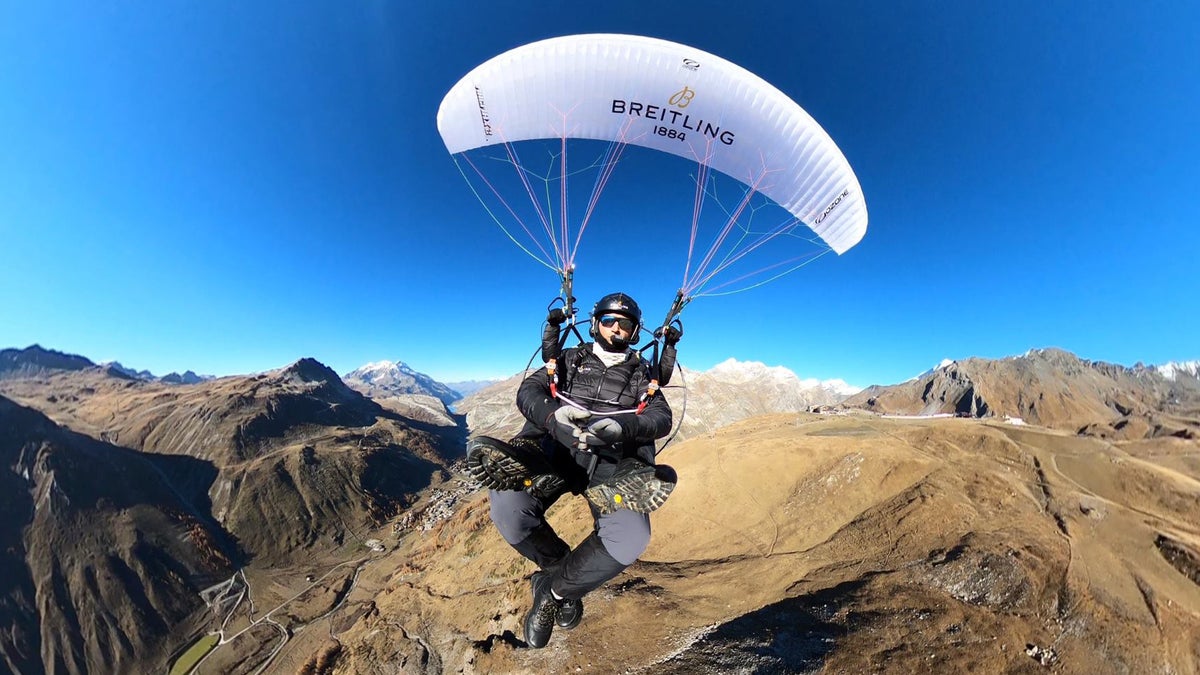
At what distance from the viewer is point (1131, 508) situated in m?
21.7

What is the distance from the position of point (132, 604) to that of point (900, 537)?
113 meters

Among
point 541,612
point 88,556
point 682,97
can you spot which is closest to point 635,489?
point 541,612

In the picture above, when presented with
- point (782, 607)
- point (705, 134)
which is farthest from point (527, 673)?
point (705, 134)

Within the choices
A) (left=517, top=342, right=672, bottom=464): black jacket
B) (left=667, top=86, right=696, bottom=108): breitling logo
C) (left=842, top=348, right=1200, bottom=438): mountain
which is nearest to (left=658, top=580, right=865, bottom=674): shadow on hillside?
(left=517, top=342, right=672, bottom=464): black jacket

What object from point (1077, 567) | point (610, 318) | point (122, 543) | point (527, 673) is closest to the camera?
point (610, 318)

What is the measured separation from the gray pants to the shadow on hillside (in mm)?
3916

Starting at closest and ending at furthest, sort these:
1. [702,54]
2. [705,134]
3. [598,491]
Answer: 1. [598,491]
2. [702,54]
3. [705,134]

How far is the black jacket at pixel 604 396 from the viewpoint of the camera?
19.1 ft

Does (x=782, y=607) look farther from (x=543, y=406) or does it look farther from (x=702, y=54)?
(x=702, y=54)

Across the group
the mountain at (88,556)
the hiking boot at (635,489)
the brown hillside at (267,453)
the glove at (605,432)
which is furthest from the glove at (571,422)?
the brown hillside at (267,453)

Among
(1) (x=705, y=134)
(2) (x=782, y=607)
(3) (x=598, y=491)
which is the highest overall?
(1) (x=705, y=134)

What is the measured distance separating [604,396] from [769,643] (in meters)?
6.32

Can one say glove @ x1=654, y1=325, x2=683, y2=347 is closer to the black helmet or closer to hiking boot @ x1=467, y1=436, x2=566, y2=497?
the black helmet

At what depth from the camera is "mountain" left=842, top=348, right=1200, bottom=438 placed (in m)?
159
